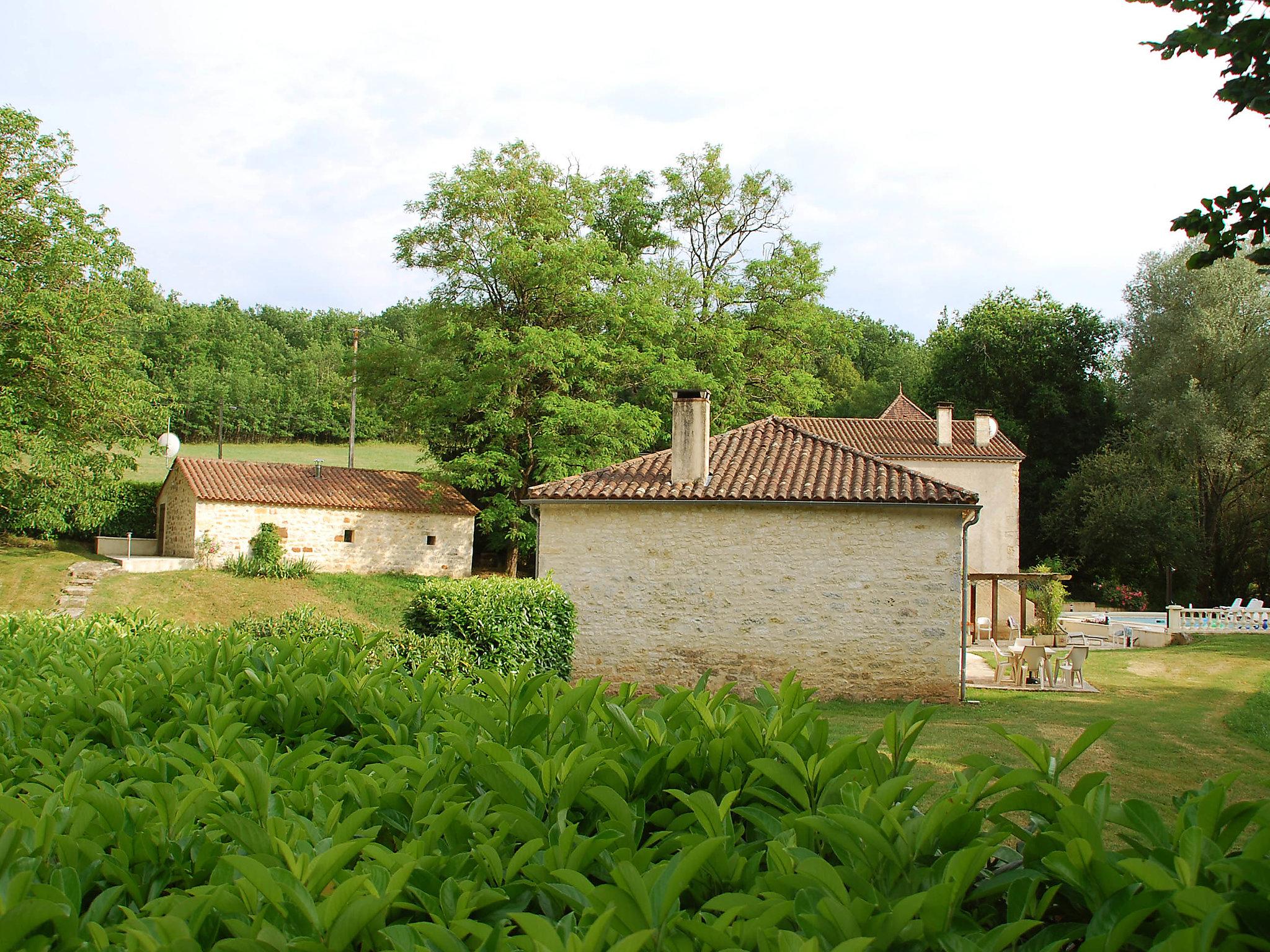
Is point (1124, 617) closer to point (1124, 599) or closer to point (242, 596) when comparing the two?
point (1124, 599)

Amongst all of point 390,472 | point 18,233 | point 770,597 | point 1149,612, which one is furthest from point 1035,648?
point 18,233

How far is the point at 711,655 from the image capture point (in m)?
14.8

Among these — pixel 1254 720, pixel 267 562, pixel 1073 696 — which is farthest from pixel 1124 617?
pixel 267 562

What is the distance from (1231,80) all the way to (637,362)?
2346 cm

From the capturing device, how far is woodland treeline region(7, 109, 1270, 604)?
23859 millimetres

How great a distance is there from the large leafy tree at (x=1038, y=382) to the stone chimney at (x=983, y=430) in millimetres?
8260

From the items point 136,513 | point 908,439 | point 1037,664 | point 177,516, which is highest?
point 908,439

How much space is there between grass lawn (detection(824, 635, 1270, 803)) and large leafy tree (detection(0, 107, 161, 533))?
812 inches

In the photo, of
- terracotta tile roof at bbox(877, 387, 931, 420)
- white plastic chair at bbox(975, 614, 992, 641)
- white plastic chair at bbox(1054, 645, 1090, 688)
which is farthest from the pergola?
terracotta tile roof at bbox(877, 387, 931, 420)

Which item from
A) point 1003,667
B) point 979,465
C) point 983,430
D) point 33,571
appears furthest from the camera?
point 983,430

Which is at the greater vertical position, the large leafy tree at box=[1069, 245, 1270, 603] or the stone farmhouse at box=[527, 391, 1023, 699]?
the large leafy tree at box=[1069, 245, 1270, 603]

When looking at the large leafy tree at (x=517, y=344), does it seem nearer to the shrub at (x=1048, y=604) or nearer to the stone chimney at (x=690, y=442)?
the stone chimney at (x=690, y=442)

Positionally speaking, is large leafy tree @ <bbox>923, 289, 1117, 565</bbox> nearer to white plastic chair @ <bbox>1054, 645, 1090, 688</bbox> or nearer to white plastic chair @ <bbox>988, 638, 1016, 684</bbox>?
white plastic chair @ <bbox>988, 638, 1016, 684</bbox>

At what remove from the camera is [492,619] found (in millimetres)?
11062
